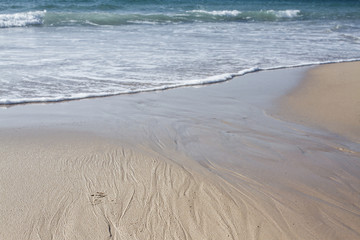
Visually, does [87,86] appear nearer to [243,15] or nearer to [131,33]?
[131,33]

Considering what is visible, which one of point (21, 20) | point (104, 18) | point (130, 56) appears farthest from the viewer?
point (104, 18)

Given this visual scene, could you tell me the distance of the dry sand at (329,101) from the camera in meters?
4.39

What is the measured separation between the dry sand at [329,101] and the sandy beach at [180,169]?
0.11 ft

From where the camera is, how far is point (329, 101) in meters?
5.32

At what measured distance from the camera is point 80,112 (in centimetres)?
455

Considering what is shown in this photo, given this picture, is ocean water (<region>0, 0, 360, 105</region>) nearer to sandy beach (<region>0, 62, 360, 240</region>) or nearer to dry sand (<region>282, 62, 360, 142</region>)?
sandy beach (<region>0, 62, 360, 240</region>)

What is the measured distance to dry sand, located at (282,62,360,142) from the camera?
14.4ft

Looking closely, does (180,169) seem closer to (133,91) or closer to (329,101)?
(133,91)

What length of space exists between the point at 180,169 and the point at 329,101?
3096 mm

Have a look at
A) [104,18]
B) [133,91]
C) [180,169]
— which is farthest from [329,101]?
[104,18]

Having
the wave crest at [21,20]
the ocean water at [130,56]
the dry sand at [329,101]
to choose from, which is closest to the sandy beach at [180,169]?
the dry sand at [329,101]

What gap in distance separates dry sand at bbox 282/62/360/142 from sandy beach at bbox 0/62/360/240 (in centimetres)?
3

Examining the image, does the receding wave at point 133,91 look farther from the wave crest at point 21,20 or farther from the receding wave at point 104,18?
the wave crest at point 21,20

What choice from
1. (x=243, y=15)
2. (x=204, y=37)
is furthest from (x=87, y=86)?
(x=243, y=15)
